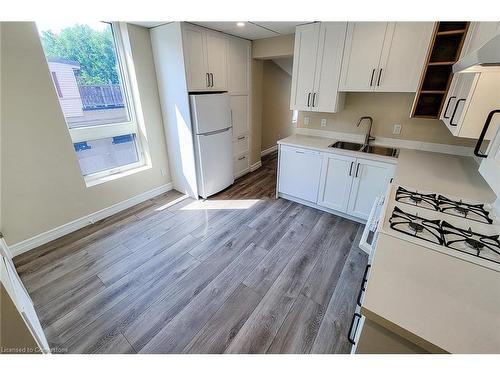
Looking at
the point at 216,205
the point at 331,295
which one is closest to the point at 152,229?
the point at 216,205

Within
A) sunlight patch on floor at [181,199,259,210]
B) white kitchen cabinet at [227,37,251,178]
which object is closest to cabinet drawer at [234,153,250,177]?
white kitchen cabinet at [227,37,251,178]

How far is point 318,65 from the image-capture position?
2588 mm

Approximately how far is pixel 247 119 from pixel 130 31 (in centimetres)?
198

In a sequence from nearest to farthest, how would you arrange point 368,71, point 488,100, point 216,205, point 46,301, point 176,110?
point 488,100, point 46,301, point 368,71, point 176,110, point 216,205

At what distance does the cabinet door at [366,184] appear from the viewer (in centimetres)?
233

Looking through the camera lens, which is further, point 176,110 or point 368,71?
point 176,110

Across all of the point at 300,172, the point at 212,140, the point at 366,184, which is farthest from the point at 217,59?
the point at 366,184

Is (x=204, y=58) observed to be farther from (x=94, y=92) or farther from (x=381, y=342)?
(x=381, y=342)

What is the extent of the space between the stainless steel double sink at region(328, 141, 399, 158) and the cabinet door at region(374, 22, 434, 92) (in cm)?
72

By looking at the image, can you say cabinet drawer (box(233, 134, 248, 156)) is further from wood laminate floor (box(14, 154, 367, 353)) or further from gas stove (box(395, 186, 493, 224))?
gas stove (box(395, 186, 493, 224))

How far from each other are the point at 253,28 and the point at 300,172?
1946 mm

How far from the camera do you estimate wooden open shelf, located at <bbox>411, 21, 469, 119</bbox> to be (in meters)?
1.91
